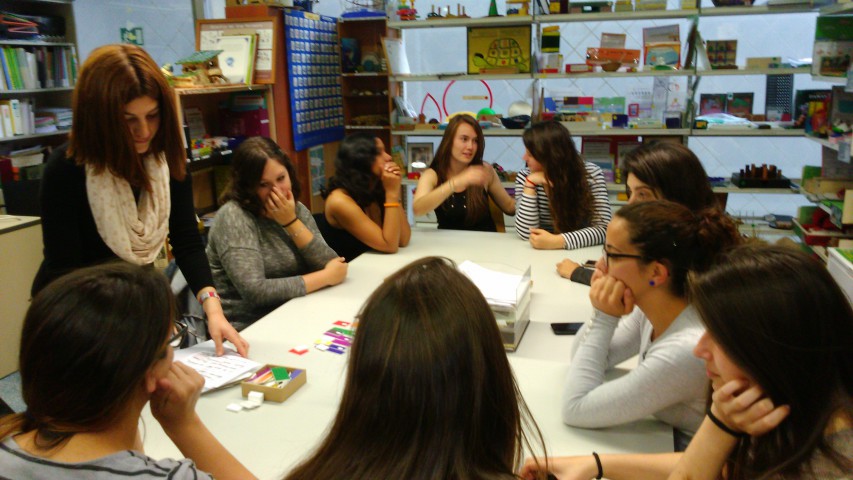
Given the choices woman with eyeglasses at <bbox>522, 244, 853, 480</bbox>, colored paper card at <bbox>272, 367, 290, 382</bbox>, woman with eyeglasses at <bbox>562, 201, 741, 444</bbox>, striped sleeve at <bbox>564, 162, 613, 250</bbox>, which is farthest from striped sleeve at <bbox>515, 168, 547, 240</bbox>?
woman with eyeglasses at <bbox>522, 244, 853, 480</bbox>

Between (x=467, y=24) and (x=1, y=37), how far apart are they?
10.0ft

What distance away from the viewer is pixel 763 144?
4.80m

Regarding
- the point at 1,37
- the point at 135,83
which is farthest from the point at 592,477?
the point at 1,37

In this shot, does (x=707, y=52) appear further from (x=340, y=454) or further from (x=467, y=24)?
(x=340, y=454)

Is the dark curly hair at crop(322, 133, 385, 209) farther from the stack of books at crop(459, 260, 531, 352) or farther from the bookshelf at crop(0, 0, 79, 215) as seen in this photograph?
the bookshelf at crop(0, 0, 79, 215)

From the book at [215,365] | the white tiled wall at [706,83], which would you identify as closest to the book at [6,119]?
the white tiled wall at [706,83]

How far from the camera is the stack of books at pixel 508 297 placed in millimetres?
1820

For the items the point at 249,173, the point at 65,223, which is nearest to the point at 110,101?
the point at 65,223

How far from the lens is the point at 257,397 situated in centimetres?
154

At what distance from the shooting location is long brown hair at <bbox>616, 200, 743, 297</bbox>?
145 cm

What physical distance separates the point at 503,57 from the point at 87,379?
13.4 feet

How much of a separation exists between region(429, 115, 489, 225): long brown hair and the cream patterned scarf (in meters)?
1.62

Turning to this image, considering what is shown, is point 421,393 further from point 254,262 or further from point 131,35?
point 131,35

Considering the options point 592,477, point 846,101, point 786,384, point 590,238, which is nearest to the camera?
point 786,384
